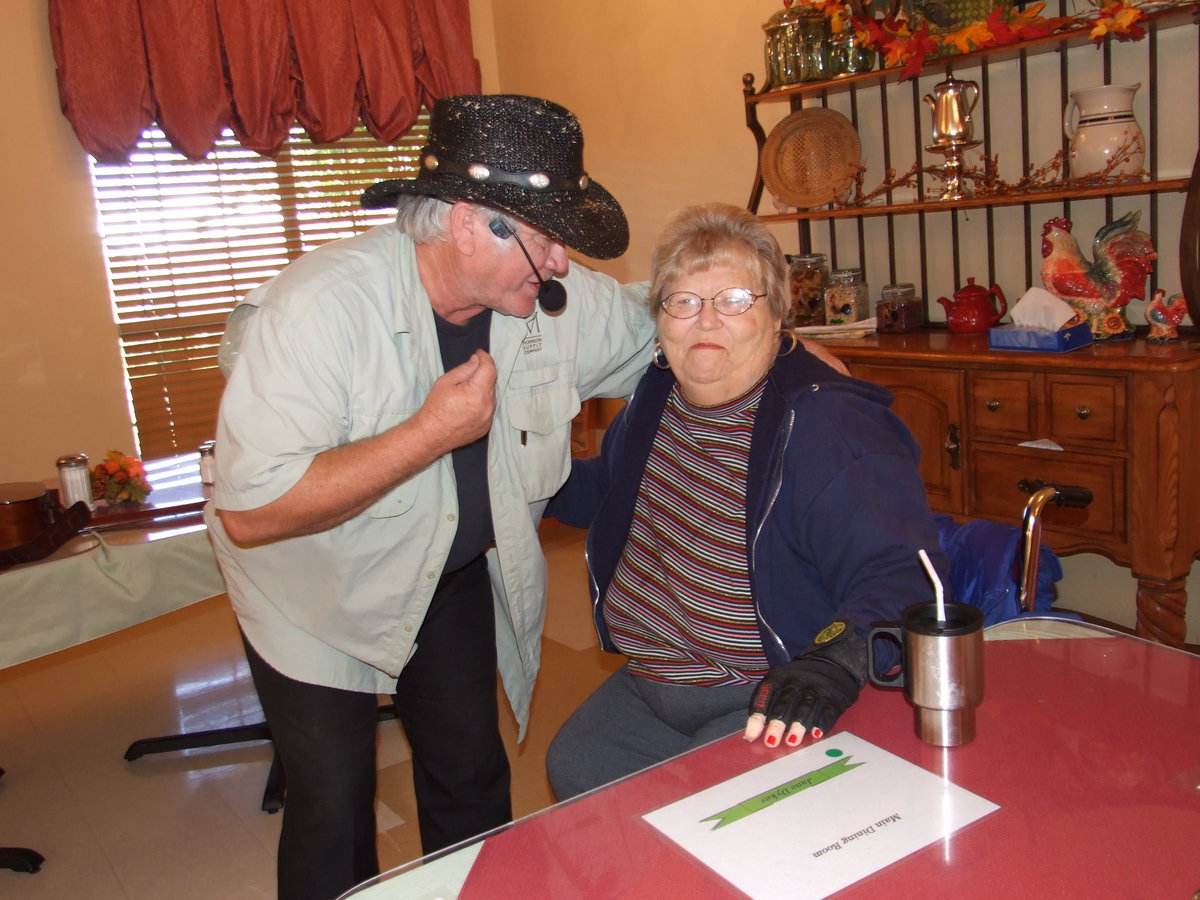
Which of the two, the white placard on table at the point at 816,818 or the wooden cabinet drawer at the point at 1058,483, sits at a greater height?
the white placard on table at the point at 816,818

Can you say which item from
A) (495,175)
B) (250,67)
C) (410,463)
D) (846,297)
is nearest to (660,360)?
(495,175)

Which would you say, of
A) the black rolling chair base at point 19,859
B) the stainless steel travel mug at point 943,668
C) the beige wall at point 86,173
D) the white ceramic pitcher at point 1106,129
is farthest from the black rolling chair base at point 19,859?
the white ceramic pitcher at point 1106,129

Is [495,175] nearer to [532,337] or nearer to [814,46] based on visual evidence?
[532,337]

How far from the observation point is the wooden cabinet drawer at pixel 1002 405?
2854 mm

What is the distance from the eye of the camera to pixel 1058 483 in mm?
2826

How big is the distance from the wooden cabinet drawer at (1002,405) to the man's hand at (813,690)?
1793mm

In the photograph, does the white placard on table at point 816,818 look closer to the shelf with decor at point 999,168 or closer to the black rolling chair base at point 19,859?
the black rolling chair base at point 19,859

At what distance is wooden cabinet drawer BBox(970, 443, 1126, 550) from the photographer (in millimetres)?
2719

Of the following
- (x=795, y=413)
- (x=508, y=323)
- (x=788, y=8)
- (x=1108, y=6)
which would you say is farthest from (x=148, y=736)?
(x=1108, y=6)

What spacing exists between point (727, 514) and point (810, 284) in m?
2.25

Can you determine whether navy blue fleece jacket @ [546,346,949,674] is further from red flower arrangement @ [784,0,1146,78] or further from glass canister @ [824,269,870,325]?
glass canister @ [824,269,870,325]

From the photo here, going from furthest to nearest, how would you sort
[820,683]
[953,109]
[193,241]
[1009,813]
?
[193,241], [953,109], [820,683], [1009,813]

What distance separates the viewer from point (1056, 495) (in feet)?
4.63

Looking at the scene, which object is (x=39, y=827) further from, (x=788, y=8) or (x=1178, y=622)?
(x=788, y=8)
